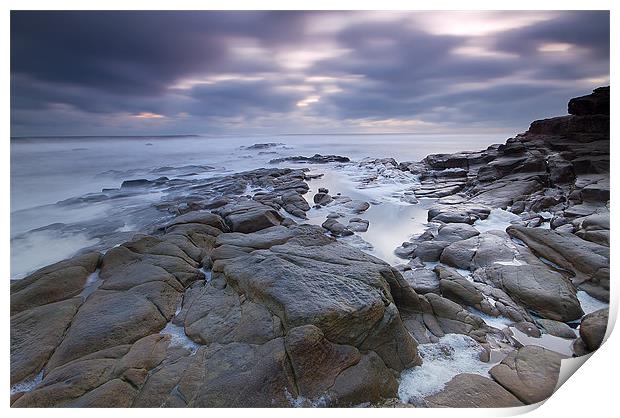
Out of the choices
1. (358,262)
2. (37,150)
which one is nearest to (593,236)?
(358,262)

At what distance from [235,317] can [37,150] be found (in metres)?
4.08

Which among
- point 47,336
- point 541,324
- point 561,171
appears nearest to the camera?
point 47,336

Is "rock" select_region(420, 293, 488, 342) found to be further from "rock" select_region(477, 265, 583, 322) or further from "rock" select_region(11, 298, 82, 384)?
"rock" select_region(11, 298, 82, 384)

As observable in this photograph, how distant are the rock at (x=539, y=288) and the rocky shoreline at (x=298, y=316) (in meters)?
0.02

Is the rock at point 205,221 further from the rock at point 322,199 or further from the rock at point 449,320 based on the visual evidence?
the rock at point 449,320

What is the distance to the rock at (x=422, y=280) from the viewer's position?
436 centimetres

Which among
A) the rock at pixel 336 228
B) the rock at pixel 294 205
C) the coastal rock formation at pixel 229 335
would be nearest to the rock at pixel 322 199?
the rock at pixel 294 205

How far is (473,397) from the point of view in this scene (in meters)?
2.65

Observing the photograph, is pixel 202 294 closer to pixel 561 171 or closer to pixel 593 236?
pixel 593 236

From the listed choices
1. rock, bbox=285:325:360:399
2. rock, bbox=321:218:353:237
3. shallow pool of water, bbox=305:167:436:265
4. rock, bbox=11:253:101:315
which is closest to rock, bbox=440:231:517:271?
shallow pool of water, bbox=305:167:436:265

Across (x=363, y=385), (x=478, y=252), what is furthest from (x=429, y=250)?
(x=363, y=385)

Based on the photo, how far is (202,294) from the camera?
12.3 feet

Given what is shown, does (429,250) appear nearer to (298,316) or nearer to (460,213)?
(460,213)

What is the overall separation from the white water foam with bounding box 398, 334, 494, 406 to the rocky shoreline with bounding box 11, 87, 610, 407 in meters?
0.03
